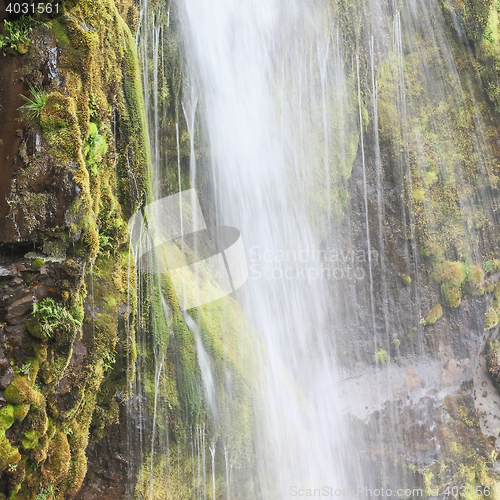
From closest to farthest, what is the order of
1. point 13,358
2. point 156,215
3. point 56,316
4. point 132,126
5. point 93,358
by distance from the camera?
point 13,358, point 56,316, point 93,358, point 132,126, point 156,215

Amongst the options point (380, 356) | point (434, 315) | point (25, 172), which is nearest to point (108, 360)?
point (25, 172)

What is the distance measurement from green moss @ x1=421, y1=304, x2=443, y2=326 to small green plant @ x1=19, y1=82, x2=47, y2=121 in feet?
27.7

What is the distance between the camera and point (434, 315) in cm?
916

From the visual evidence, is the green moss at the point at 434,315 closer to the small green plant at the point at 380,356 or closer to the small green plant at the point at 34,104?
the small green plant at the point at 380,356

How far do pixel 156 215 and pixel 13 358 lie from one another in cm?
355

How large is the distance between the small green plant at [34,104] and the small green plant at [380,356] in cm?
801

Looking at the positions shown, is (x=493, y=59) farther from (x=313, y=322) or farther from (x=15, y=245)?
(x=15, y=245)

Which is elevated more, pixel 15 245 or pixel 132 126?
pixel 132 126

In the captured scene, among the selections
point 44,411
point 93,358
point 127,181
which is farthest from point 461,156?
point 44,411

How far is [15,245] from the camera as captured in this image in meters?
3.67

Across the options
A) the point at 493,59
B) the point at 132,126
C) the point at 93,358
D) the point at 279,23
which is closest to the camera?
the point at 93,358

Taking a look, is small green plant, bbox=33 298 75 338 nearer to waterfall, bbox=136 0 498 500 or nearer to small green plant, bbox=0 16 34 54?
small green plant, bbox=0 16 34 54

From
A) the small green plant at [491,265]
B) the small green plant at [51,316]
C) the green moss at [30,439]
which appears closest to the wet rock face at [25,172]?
the small green plant at [51,316]

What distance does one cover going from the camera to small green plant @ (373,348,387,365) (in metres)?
9.13
